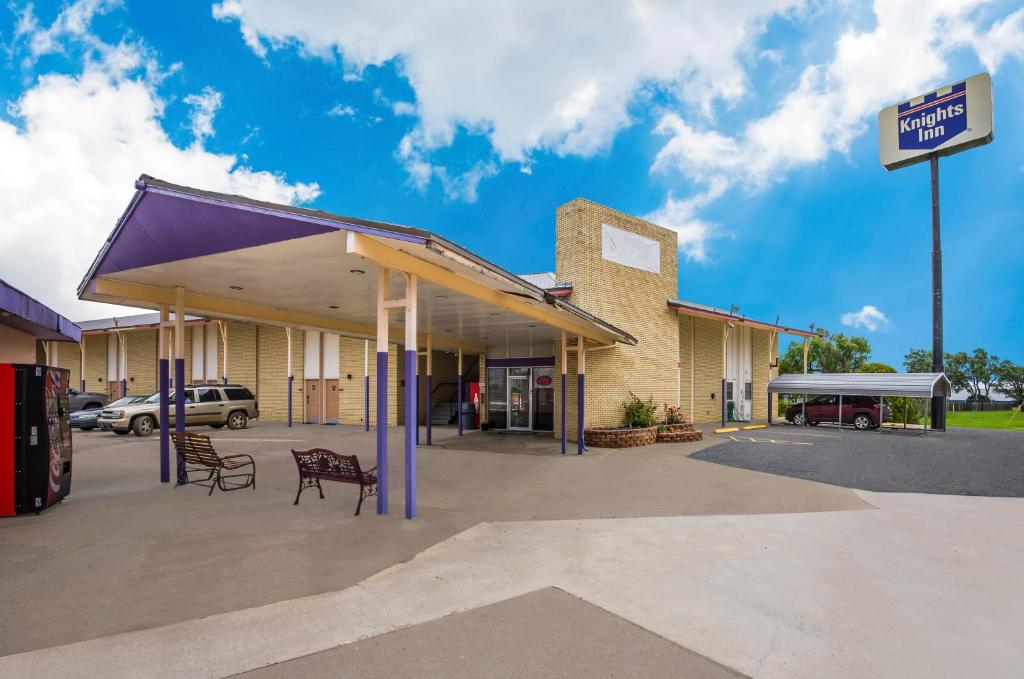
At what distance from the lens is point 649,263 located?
19047mm

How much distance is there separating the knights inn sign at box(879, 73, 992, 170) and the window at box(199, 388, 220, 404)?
106 ft

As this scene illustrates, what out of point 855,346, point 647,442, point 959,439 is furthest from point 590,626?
point 855,346

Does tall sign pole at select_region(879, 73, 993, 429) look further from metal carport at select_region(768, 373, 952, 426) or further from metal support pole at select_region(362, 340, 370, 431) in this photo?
metal support pole at select_region(362, 340, 370, 431)

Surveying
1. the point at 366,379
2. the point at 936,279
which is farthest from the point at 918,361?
the point at 366,379

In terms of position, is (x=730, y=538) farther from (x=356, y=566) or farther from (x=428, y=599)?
(x=356, y=566)

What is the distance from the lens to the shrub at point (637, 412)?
1678 cm

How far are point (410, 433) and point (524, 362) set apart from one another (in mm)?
12897

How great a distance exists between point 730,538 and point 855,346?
3981 cm

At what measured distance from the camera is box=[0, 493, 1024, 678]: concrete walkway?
355 cm

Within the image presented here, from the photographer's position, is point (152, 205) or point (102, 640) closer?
point (102, 640)

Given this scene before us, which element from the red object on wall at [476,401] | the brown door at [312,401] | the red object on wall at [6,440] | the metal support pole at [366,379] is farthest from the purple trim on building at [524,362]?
the red object on wall at [6,440]

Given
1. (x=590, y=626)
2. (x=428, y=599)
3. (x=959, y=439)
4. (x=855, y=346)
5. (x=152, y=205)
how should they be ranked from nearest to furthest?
(x=590, y=626) → (x=428, y=599) → (x=152, y=205) → (x=959, y=439) → (x=855, y=346)

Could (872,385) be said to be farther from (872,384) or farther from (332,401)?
(332,401)

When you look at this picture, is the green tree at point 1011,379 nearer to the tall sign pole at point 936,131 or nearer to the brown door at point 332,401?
the tall sign pole at point 936,131
